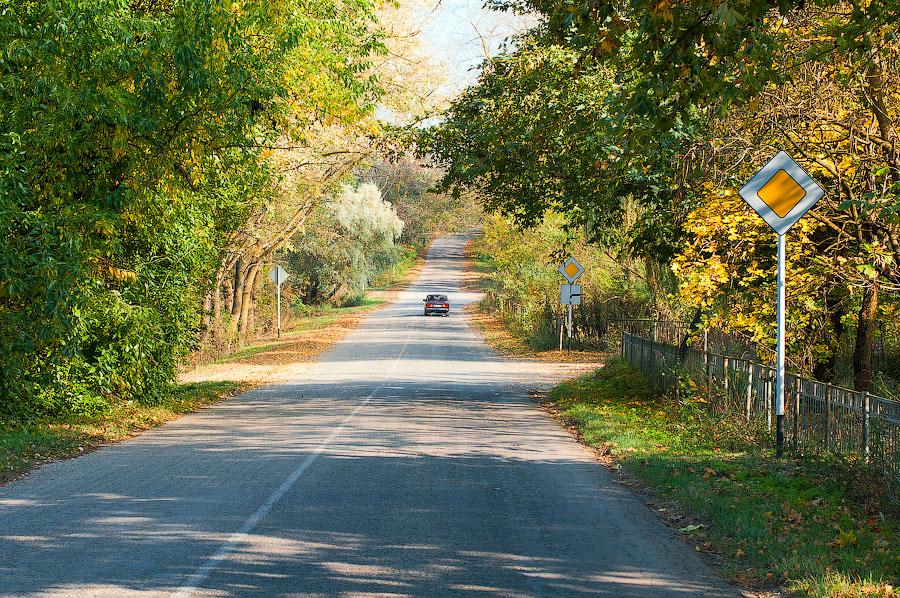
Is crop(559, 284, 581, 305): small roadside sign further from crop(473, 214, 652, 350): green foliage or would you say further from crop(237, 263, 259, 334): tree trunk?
crop(237, 263, 259, 334): tree trunk

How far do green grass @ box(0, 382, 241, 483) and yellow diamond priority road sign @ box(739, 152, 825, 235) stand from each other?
9097 millimetres

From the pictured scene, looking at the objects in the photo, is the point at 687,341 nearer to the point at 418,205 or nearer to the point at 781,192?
the point at 781,192

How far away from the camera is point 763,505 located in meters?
9.32

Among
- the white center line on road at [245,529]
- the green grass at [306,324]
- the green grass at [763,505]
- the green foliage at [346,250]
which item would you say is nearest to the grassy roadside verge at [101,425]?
the white center line on road at [245,529]

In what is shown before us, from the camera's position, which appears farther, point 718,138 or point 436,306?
point 436,306

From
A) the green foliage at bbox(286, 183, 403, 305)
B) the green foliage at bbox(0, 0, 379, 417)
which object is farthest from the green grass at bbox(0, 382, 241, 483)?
the green foliage at bbox(286, 183, 403, 305)

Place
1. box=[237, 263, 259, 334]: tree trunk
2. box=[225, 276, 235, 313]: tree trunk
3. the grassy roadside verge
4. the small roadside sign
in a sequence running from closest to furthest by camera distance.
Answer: the grassy roadside verge, the small roadside sign, box=[237, 263, 259, 334]: tree trunk, box=[225, 276, 235, 313]: tree trunk

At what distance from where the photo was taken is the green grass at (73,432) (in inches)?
505

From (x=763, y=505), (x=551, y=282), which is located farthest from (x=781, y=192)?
(x=551, y=282)

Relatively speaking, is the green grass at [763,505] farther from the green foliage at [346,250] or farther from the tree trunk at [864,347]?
the green foliage at [346,250]

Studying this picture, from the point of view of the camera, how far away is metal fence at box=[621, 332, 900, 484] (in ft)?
31.2

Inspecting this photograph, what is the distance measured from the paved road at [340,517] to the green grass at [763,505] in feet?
1.48

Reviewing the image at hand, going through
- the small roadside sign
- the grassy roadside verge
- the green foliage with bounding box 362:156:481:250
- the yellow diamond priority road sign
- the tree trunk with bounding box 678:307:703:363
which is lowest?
the grassy roadside verge

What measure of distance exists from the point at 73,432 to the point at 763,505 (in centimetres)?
1033
